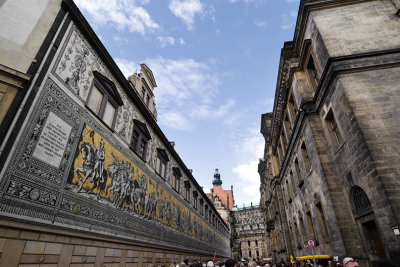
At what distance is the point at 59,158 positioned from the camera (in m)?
5.95

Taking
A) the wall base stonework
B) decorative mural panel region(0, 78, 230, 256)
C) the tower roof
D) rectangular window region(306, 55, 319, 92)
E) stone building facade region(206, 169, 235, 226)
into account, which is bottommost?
the wall base stonework

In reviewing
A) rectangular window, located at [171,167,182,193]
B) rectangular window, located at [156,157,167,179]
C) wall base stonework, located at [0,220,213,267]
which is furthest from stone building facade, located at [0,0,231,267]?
rectangular window, located at [171,167,182,193]

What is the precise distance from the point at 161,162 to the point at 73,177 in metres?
8.21

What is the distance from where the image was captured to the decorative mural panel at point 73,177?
16.4 feet

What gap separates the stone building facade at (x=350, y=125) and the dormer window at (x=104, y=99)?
939 centimetres

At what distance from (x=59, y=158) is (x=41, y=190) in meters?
0.94

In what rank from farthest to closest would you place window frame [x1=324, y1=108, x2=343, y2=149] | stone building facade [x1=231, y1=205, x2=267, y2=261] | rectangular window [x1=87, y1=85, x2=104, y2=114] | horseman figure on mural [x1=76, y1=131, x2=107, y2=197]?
stone building facade [x1=231, y1=205, x2=267, y2=261]
window frame [x1=324, y1=108, x2=343, y2=149]
rectangular window [x1=87, y1=85, x2=104, y2=114]
horseman figure on mural [x1=76, y1=131, x2=107, y2=197]

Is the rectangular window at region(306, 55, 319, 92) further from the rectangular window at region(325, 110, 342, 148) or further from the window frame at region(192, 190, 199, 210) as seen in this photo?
the window frame at region(192, 190, 199, 210)

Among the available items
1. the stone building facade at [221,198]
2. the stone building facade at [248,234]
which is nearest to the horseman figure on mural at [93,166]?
the stone building facade at [221,198]

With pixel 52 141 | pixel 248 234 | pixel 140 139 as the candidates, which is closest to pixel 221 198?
pixel 248 234

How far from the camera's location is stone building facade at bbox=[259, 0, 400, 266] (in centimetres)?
755

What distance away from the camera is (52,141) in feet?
19.1

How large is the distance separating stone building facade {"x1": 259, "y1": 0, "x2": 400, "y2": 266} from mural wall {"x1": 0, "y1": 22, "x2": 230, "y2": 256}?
28.7 ft

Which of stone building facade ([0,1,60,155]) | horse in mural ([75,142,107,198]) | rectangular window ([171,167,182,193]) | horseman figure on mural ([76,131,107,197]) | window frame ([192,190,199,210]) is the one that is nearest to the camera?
stone building facade ([0,1,60,155])
